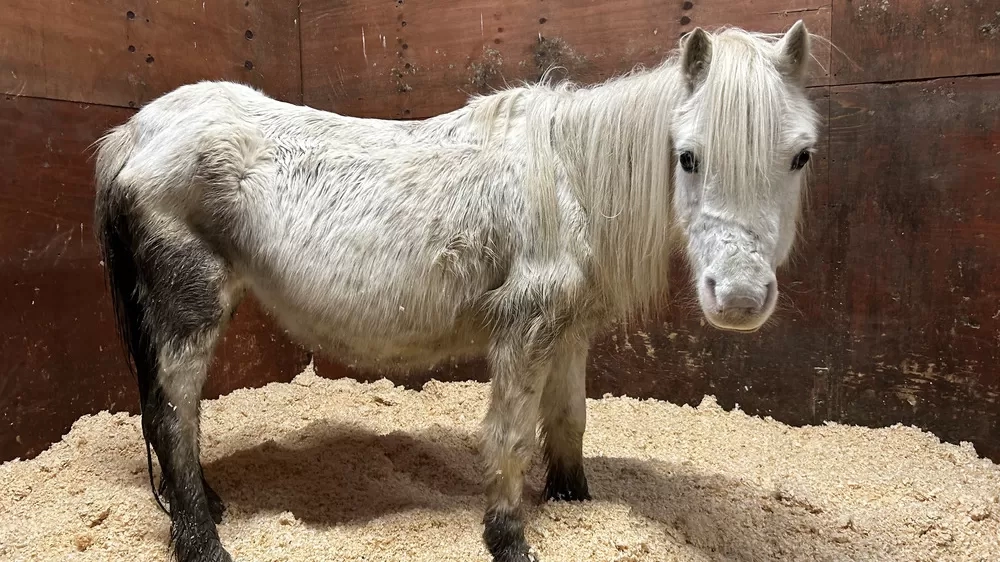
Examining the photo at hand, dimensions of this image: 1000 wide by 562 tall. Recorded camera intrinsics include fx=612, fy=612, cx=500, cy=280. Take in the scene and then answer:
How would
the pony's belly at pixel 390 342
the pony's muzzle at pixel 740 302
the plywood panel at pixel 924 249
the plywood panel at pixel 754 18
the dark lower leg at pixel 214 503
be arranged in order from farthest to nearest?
1. the plywood panel at pixel 754 18
2. the plywood panel at pixel 924 249
3. the dark lower leg at pixel 214 503
4. the pony's belly at pixel 390 342
5. the pony's muzzle at pixel 740 302

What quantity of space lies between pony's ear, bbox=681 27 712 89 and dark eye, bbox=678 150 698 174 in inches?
7.2

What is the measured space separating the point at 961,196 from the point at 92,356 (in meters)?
3.50

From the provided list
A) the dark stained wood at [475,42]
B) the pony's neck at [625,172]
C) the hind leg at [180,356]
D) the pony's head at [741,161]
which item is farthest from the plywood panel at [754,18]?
the hind leg at [180,356]

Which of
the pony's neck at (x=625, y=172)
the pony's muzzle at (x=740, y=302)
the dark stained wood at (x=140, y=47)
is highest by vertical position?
the dark stained wood at (x=140, y=47)

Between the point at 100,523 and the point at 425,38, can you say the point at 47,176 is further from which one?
the point at 425,38

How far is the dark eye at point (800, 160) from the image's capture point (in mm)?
1499

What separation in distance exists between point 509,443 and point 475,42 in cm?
200

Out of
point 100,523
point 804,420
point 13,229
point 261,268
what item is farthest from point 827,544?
point 13,229

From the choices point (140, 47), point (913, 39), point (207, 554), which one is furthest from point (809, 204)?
point (140, 47)

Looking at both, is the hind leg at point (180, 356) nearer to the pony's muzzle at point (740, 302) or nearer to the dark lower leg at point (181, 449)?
the dark lower leg at point (181, 449)

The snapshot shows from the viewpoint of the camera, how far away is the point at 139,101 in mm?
2600

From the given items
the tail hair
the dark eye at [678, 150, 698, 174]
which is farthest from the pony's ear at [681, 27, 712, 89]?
the tail hair

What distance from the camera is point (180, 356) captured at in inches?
73.5

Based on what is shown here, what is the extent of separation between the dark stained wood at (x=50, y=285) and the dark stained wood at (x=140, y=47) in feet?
0.31
